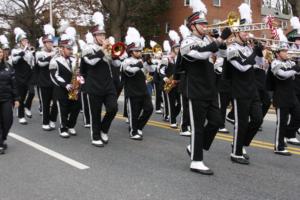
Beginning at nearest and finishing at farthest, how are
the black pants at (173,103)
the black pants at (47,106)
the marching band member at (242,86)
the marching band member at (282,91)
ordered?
the marching band member at (242,86) < the marching band member at (282,91) < the black pants at (47,106) < the black pants at (173,103)

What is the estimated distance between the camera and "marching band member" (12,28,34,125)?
456 inches

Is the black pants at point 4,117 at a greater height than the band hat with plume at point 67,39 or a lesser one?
lesser

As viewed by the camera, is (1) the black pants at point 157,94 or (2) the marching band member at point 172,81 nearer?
(2) the marching band member at point 172,81

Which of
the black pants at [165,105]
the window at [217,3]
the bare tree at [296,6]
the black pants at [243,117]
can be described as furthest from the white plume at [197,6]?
the window at [217,3]

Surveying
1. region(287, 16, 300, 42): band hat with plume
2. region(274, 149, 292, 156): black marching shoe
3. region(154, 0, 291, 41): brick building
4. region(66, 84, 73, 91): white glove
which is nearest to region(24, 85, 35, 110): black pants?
region(66, 84, 73, 91): white glove

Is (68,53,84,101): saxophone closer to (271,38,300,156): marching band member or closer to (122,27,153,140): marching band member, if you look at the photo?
(122,27,153,140): marching band member

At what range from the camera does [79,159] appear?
710 cm

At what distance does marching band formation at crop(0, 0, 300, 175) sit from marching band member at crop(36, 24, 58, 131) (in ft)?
0.08

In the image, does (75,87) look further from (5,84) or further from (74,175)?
(74,175)

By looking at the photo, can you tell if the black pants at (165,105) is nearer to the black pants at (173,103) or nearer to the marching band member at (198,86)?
the black pants at (173,103)

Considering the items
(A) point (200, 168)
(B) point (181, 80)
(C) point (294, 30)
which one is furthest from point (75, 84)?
(C) point (294, 30)

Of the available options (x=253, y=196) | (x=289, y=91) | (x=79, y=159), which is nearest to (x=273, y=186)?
(x=253, y=196)

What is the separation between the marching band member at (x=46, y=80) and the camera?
10.3m

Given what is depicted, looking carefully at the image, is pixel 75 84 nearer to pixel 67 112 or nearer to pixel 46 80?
pixel 67 112
